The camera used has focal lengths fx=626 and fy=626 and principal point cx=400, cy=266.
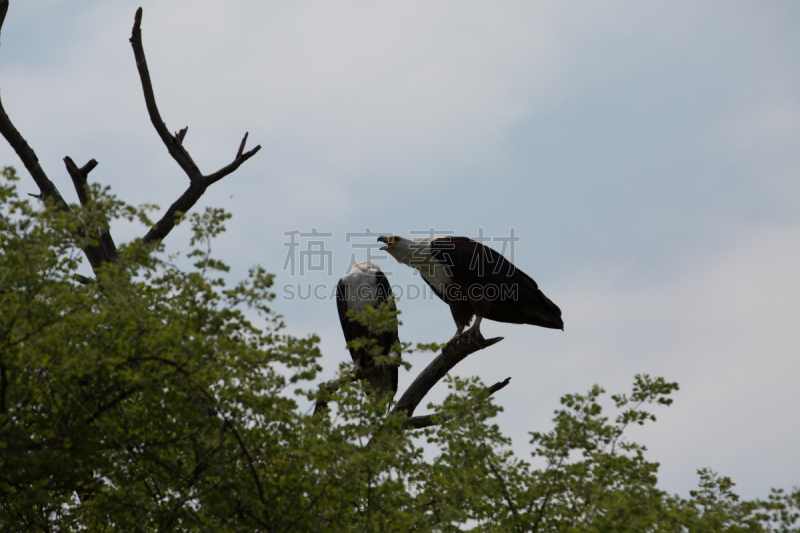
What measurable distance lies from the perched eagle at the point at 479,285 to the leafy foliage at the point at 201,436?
3452mm

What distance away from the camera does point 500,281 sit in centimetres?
698

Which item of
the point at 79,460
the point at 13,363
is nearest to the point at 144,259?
the point at 13,363

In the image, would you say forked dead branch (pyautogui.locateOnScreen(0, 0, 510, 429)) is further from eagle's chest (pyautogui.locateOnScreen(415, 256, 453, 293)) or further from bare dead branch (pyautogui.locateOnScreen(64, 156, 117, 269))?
eagle's chest (pyautogui.locateOnScreen(415, 256, 453, 293))

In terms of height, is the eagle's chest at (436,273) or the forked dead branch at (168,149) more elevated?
the eagle's chest at (436,273)

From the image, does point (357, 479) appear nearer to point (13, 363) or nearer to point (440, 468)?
point (440, 468)

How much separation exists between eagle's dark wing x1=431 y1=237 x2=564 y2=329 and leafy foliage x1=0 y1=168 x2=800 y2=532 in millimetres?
3528

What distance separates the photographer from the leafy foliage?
2.70 metres

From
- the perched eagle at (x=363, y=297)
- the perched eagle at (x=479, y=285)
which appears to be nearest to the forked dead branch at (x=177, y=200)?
the perched eagle at (x=479, y=285)

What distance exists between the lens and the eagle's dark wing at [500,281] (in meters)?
6.96

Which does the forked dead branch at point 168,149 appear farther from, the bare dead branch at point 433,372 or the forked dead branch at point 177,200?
the bare dead branch at point 433,372

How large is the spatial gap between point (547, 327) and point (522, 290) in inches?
23.0

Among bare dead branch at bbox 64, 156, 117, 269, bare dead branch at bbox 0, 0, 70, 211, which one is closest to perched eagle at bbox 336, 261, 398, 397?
bare dead branch at bbox 64, 156, 117, 269

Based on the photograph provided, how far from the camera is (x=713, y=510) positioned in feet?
10.6

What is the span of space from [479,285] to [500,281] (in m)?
0.25
